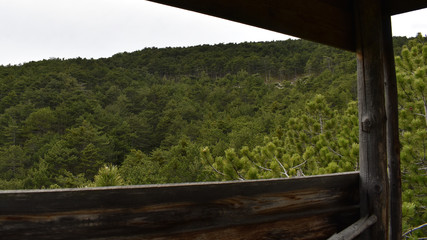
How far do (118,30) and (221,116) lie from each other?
226 ft

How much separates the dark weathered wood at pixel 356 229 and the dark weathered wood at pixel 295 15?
828 millimetres

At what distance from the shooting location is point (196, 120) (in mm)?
35781

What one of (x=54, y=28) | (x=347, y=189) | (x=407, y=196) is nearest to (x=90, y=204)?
(x=347, y=189)

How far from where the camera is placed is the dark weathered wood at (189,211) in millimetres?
671

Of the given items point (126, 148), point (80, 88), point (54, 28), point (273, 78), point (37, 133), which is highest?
point (54, 28)

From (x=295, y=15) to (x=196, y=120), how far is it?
34.7 metres

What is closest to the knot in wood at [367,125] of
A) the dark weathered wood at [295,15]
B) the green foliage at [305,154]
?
the dark weathered wood at [295,15]

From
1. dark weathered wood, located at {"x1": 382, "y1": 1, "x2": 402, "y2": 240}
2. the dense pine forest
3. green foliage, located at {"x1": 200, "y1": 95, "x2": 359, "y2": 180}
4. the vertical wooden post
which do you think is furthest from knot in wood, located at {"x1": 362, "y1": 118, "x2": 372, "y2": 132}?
green foliage, located at {"x1": 200, "y1": 95, "x2": 359, "y2": 180}

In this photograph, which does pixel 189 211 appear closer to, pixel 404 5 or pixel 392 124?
pixel 392 124

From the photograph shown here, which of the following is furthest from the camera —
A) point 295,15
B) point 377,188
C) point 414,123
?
point 414,123

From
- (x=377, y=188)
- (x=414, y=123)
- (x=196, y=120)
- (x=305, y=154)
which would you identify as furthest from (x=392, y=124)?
(x=196, y=120)

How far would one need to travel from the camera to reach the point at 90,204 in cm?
73

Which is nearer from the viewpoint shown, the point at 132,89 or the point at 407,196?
the point at 407,196

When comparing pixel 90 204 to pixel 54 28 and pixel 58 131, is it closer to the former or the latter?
pixel 58 131
